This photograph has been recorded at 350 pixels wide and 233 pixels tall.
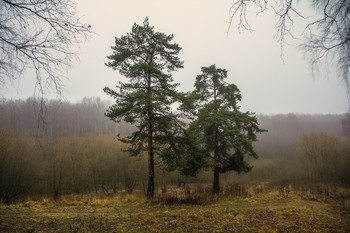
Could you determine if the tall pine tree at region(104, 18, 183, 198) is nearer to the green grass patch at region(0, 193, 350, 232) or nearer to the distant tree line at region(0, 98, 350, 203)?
A: the distant tree line at region(0, 98, 350, 203)

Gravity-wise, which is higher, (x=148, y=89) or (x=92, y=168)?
(x=148, y=89)

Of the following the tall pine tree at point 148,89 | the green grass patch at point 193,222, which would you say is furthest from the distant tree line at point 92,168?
the green grass patch at point 193,222

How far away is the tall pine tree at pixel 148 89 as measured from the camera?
15967mm

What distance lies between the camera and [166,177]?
37969mm

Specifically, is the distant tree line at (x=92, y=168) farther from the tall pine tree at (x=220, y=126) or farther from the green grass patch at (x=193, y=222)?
the green grass patch at (x=193, y=222)

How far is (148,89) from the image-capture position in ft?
56.2

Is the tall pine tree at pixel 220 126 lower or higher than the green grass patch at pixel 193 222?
higher

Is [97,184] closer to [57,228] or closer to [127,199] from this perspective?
[127,199]

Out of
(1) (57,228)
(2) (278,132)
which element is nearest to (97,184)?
(1) (57,228)

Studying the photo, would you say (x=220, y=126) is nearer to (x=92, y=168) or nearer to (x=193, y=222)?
(x=193, y=222)

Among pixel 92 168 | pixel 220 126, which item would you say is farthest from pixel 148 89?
pixel 92 168

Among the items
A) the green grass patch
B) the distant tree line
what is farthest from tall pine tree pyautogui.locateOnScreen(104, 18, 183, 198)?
the green grass patch

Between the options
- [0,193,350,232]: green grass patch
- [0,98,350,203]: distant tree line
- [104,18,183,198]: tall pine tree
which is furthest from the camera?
[0,98,350,203]: distant tree line

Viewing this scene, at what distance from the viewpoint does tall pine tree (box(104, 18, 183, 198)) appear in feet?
52.4
